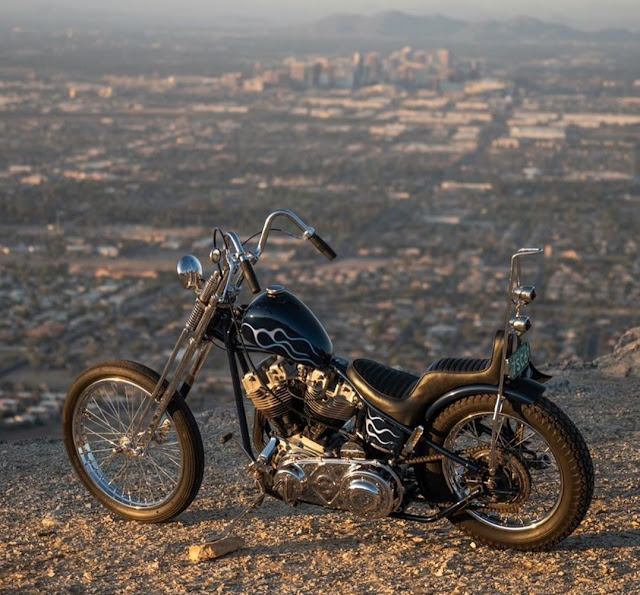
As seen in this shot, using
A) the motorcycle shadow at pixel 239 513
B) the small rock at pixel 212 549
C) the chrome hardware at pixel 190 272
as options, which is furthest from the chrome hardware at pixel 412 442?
the chrome hardware at pixel 190 272

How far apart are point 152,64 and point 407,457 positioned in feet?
400

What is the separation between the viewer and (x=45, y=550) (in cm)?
523

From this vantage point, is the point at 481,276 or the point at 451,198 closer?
the point at 481,276

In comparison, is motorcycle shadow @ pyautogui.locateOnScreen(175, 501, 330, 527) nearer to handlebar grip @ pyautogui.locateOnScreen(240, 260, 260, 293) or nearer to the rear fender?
the rear fender

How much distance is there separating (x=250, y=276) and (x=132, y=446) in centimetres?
134

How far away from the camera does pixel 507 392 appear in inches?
186

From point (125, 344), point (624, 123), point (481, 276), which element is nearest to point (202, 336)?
point (125, 344)

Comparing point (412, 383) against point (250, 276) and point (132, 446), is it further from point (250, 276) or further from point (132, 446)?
point (132, 446)

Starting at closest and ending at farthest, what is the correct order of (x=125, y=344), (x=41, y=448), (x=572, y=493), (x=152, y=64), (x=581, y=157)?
1. (x=572, y=493)
2. (x=41, y=448)
3. (x=125, y=344)
4. (x=581, y=157)
5. (x=152, y=64)

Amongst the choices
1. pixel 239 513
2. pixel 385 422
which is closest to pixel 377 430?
pixel 385 422

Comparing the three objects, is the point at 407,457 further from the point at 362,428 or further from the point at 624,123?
the point at 624,123

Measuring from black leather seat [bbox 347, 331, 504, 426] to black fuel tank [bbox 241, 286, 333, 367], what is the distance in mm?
180

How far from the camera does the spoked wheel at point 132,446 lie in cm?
536

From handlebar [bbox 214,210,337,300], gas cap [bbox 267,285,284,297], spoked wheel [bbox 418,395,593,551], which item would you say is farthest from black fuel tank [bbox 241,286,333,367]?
spoked wheel [bbox 418,395,593,551]
